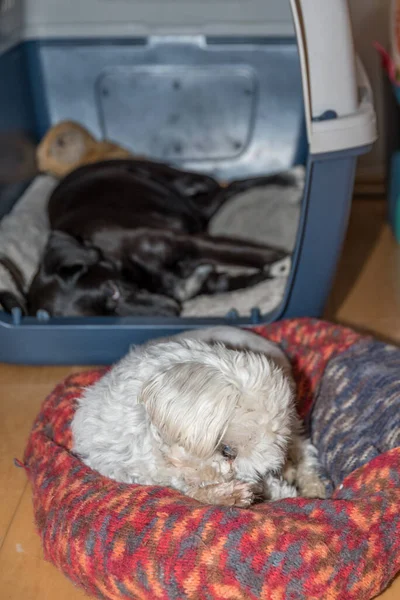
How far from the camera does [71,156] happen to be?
4031 millimetres

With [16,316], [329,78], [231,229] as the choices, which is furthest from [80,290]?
[329,78]

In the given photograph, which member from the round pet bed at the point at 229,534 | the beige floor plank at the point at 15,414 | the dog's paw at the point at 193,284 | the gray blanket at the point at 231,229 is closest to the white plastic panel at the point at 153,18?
the gray blanket at the point at 231,229

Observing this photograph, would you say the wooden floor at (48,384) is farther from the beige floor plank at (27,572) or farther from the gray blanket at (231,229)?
the gray blanket at (231,229)

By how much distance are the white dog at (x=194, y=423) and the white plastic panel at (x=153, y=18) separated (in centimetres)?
268

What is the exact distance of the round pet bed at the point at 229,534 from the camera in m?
1.53

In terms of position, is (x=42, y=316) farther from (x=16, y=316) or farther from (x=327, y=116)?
(x=327, y=116)

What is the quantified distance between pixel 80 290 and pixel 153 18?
1.97 m

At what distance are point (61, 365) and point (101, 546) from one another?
124cm

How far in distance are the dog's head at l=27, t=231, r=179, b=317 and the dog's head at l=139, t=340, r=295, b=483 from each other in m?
1.13

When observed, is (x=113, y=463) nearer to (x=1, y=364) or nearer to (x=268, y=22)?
(x=1, y=364)

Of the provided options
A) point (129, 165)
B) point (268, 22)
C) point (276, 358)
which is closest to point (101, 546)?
point (276, 358)

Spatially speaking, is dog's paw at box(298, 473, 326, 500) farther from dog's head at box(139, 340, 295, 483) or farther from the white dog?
dog's head at box(139, 340, 295, 483)

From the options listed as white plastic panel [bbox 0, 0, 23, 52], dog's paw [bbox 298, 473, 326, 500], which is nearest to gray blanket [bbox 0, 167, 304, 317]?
white plastic panel [bbox 0, 0, 23, 52]

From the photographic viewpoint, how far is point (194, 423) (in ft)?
5.00
